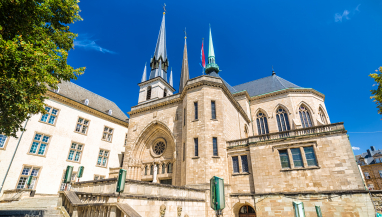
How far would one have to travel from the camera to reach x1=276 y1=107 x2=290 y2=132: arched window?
26.2 metres

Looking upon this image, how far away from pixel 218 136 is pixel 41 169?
17.6 m

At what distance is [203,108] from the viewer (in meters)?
17.4

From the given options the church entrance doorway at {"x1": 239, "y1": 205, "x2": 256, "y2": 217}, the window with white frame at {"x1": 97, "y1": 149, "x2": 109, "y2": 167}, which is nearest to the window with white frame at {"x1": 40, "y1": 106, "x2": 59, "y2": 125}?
the window with white frame at {"x1": 97, "y1": 149, "x2": 109, "y2": 167}

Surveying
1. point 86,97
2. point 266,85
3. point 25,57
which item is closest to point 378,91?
point 25,57

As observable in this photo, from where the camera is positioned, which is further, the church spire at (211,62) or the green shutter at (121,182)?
the church spire at (211,62)

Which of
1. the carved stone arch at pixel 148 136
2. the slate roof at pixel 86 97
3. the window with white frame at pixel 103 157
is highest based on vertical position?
the slate roof at pixel 86 97

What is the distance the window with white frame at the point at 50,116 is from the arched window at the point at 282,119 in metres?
27.6

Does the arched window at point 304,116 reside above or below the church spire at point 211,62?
below

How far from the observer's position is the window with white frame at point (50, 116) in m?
20.2

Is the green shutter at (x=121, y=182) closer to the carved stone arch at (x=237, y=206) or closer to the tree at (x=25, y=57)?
the tree at (x=25, y=57)

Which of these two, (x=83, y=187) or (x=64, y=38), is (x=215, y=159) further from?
(x=64, y=38)

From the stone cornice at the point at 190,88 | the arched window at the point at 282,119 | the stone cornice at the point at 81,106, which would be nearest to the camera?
the stone cornice at the point at 190,88

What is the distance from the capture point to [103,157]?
2427 centimetres

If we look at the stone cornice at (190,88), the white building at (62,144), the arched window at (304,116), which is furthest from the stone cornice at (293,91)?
the white building at (62,144)
